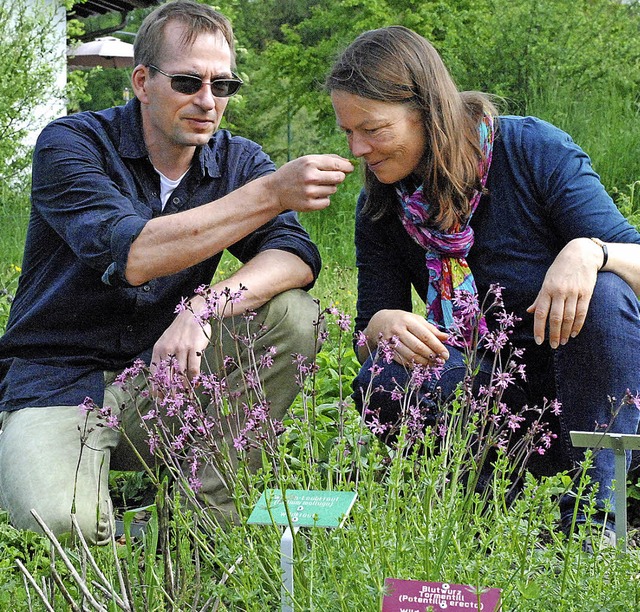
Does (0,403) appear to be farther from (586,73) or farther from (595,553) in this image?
(586,73)

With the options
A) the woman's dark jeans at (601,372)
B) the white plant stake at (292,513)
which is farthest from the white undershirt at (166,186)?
the white plant stake at (292,513)

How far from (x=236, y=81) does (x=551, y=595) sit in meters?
2.09

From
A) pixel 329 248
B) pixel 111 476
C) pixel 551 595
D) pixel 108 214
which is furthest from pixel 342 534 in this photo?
pixel 329 248

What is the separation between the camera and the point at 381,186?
3201 millimetres

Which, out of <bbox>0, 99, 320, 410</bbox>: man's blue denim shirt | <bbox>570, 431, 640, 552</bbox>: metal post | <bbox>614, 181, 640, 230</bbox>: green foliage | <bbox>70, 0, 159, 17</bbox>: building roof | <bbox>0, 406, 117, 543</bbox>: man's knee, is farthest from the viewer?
<bbox>70, 0, 159, 17</bbox>: building roof

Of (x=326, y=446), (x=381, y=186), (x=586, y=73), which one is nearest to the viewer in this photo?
(x=381, y=186)

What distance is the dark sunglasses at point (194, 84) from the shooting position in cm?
323

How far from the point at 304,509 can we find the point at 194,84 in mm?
1904

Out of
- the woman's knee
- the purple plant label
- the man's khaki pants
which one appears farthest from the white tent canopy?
the purple plant label

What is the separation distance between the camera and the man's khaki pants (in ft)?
9.48

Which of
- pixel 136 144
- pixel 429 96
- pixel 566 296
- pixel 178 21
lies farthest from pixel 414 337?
A: pixel 178 21

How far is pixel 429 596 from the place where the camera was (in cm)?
156

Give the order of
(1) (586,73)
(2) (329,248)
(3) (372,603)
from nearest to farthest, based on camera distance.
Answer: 1. (3) (372,603)
2. (2) (329,248)
3. (1) (586,73)

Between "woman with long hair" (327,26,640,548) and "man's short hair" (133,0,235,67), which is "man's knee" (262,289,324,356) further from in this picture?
"man's short hair" (133,0,235,67)
